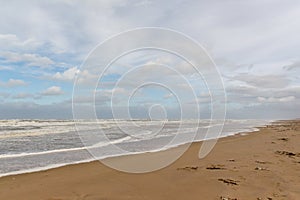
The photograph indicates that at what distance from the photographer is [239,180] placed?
28.2 ft

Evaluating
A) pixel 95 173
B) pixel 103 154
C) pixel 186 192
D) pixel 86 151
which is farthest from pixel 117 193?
pixel 86 151

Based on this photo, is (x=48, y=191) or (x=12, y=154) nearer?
(x=48, y=191)

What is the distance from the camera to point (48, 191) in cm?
784

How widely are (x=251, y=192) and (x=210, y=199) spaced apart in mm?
1173

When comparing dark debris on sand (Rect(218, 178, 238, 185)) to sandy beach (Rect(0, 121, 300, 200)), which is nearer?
sandy beach (Rect(0, 121, 300, 200))

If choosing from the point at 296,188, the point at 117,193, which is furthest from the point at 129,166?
the point at 296,188

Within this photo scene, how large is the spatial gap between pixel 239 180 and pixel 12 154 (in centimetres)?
1160

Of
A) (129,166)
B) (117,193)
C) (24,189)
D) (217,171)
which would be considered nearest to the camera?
(117,193)

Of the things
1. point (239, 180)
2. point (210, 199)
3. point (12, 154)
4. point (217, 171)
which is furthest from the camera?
point (12, 154)

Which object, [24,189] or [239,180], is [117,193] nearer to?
[24,189]

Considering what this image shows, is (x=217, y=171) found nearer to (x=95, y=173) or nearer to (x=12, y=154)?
(x=95, y=173)

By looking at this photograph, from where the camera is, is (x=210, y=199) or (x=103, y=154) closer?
(x=210, y=199)

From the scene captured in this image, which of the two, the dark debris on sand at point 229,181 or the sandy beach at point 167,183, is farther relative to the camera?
the dark debris on sand at point 229,181

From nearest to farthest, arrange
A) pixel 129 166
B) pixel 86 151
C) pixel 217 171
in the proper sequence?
pixel 217 171 < pixel 129 166 < pixel 86 151
